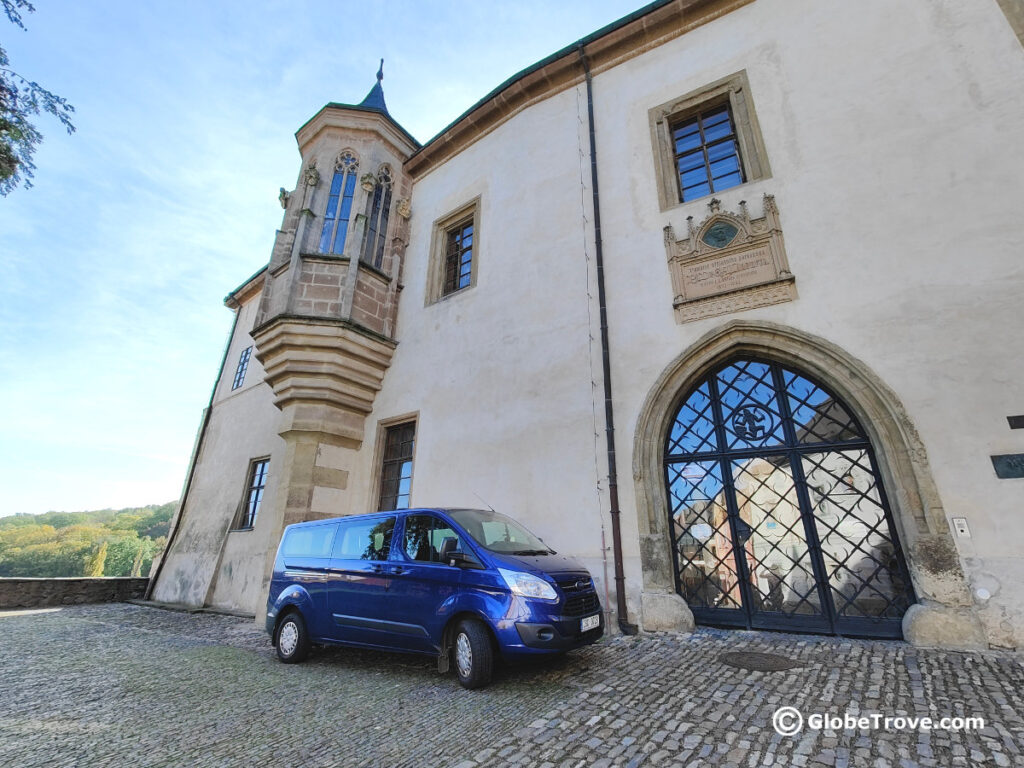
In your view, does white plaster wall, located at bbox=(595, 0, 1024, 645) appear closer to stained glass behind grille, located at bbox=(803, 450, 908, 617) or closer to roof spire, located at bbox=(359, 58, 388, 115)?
stained glass behind grille, located at bbox=(803, 450, 908, 617)

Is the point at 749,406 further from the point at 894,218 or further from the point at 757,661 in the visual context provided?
the point at 757,661

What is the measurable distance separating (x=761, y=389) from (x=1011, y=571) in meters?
2.81

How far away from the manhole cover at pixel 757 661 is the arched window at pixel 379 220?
8.88 meters

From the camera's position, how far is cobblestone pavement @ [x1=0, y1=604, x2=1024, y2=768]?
2.62m

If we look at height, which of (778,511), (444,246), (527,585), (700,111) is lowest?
(527,585)

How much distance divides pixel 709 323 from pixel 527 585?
14.2 ft

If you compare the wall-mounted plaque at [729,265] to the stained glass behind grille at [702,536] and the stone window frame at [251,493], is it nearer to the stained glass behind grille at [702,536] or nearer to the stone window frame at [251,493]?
the stained glass behind grille at [702,536]

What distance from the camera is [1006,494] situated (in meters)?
4.48

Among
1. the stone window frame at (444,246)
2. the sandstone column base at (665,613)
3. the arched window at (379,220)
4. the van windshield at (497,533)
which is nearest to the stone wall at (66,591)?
the arched window at (379,220)

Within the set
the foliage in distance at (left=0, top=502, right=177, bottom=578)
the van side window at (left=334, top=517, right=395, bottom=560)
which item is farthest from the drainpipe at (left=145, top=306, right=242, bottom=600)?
the foliage in distance at (left=0, top=502, right=177, bottom=578)

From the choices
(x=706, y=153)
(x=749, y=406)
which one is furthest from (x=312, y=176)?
(x=749, y=406)

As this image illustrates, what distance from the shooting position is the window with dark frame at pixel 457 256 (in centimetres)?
994

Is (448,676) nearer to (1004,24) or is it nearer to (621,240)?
(621,240)

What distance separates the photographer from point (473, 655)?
150 inches
